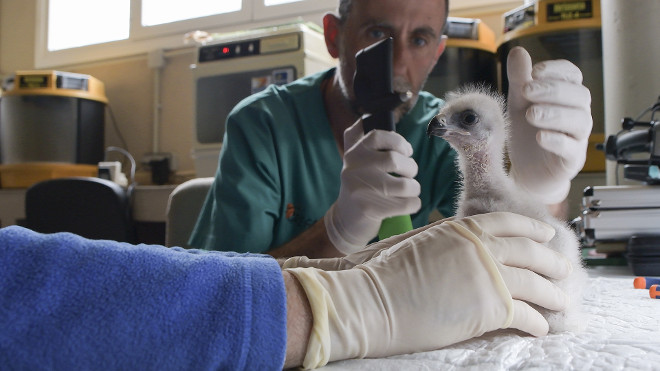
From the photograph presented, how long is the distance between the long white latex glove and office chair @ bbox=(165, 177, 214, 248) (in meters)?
0.94

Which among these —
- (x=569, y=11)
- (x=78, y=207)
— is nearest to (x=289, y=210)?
(x=569, y=11)

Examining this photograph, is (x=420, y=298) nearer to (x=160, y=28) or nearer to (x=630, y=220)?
(x=630, y=220)

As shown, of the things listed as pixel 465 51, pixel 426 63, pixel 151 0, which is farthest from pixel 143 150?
pixel 426 63

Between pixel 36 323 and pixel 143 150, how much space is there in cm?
276

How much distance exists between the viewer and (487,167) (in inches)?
24.7

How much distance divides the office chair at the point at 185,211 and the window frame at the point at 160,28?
1.32 m

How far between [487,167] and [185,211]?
927 mm

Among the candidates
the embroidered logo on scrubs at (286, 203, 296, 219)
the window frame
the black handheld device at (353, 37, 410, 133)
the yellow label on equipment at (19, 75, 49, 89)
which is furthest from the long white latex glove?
the yellow label on equipment at (19, 75, 49, 89)

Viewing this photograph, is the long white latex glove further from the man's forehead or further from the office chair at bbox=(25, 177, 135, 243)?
the office chair at bbox=(25, 177, 135, 243)

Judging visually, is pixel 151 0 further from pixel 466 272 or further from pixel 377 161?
pixel 466 272

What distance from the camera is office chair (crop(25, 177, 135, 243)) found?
2051 mm

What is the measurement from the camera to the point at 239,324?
0.36 m

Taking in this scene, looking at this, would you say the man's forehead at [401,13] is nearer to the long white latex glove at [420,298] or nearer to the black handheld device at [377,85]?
the black handheld device at [377,85]

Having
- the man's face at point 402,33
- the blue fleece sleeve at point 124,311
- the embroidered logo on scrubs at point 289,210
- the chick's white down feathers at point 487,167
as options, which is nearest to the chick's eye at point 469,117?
the chick's white down feathers at point 487,167
